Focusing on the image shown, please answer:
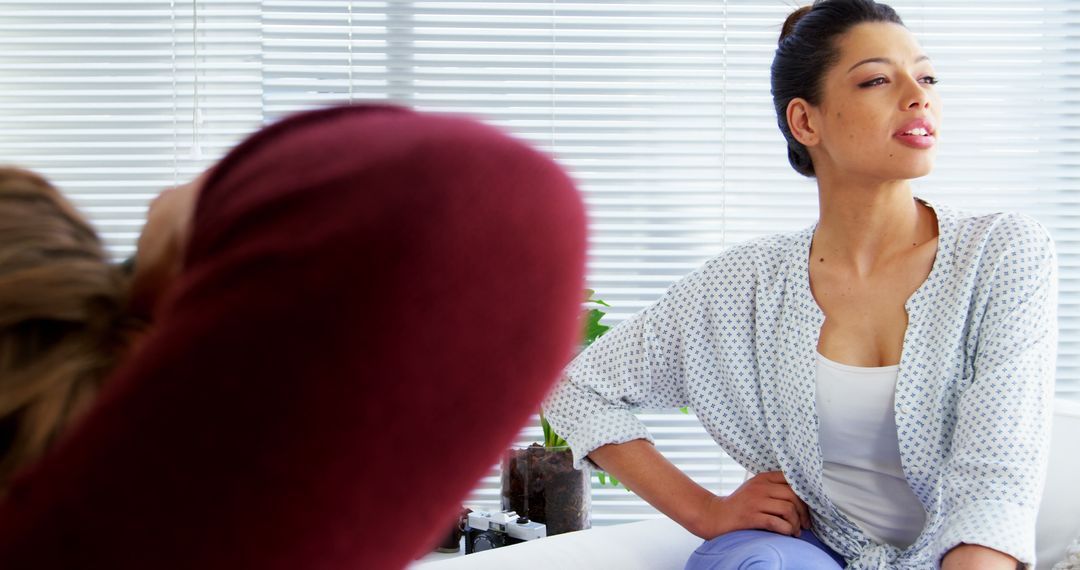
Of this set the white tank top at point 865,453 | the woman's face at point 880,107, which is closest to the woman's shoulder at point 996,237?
the woman's face at point 880,107

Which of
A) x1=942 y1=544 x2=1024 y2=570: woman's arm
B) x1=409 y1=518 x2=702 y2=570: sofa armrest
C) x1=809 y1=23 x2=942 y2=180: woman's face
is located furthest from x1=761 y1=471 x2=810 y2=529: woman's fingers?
x1=809 y1=23 x2=942 y2=180: woman's face

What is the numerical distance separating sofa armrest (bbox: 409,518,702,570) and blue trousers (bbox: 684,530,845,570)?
0.30 feet

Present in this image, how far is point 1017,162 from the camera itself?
2.84 metres

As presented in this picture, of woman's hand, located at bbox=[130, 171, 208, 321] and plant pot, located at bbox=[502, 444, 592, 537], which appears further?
plant pot, located at bbox=[502, 444, 592, 537]

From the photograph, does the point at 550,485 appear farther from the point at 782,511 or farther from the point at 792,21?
the point at 792,21

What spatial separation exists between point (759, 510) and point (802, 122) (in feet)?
2.50

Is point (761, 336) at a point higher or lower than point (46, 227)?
lower

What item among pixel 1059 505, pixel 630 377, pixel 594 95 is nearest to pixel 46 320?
pixel 630 377

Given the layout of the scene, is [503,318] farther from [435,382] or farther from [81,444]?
[81,444]

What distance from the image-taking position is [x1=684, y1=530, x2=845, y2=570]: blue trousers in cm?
149

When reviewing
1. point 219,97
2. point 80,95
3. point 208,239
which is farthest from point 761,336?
point 80,95

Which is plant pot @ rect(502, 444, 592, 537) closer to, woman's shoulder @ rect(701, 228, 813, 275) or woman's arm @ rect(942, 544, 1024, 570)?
woman's shoulder @ rect(701, 228, 813, 275)

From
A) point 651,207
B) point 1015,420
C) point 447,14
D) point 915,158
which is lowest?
point 1015,420

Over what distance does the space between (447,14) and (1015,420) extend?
1923mm
